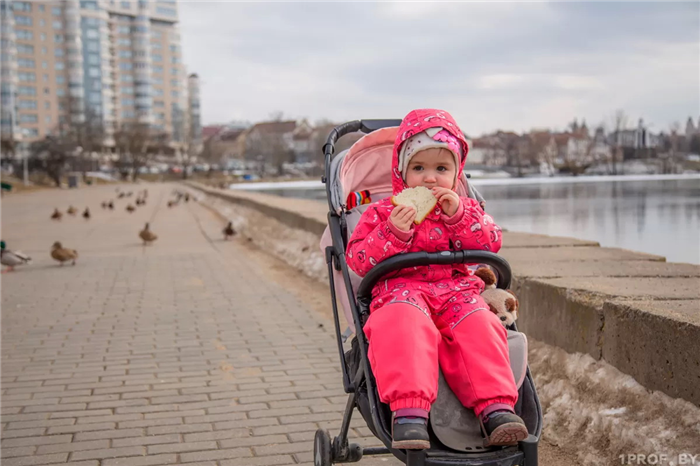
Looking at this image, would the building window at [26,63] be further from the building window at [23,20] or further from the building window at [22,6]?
the building window at [22,6]

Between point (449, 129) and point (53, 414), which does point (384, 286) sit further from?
point (53, 414)

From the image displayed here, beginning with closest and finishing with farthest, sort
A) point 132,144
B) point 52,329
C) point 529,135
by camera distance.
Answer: point 52,329 → point 132,144 → point 529,135

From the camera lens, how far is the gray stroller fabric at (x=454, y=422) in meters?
2.66

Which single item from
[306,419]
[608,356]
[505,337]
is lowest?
[306,419]

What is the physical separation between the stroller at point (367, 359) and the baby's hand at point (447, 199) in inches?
8.4

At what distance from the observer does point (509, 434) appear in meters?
2.54

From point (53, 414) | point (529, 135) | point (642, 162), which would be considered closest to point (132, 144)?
point (529, 135)

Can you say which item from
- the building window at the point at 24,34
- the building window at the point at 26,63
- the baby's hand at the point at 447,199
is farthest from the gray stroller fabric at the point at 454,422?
the building window at the point at 24,34

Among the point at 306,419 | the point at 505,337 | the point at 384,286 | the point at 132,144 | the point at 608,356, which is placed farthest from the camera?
the point at 132,144

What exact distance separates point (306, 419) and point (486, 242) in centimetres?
204

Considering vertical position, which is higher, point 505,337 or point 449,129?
point 449,129

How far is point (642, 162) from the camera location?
137ft

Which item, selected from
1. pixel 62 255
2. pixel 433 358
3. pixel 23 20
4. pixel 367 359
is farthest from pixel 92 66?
pixel 433 358

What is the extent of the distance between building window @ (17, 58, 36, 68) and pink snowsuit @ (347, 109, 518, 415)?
140952 millimetres
